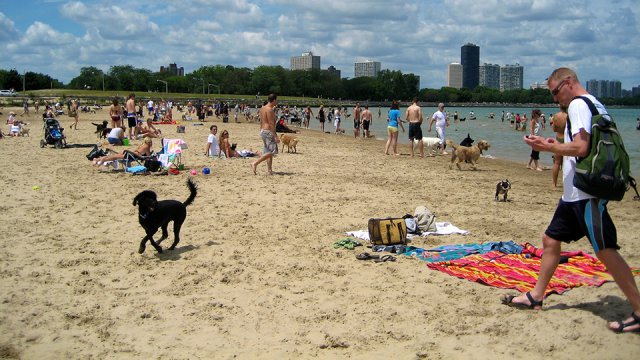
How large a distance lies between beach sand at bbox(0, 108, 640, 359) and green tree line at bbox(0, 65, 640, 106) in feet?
350

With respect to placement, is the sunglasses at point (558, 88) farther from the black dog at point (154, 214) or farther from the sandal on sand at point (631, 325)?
the black dog at point (154, 214)

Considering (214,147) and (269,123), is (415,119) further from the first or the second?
(269,123)

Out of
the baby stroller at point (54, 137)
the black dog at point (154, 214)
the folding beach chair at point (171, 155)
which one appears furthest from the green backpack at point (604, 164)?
the baby stroller at point (54, 137)

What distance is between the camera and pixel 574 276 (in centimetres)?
529

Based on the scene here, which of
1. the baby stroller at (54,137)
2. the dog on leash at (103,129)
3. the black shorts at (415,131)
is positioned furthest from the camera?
the dog on leash at (103,129)

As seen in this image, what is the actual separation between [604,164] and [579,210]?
0.38m

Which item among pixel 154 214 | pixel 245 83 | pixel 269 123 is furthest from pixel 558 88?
pixel 245 83

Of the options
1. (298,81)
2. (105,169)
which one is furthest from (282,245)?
(298,81)

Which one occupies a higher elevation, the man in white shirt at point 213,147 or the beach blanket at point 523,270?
the man in white shirt at point 213,147

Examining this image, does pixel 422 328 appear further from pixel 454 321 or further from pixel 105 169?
pixel 105 169

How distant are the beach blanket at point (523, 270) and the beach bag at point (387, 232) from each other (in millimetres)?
802

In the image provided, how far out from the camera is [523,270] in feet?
18.2

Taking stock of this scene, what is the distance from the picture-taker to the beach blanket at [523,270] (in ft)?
16.8

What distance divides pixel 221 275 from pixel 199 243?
126 centimetres
